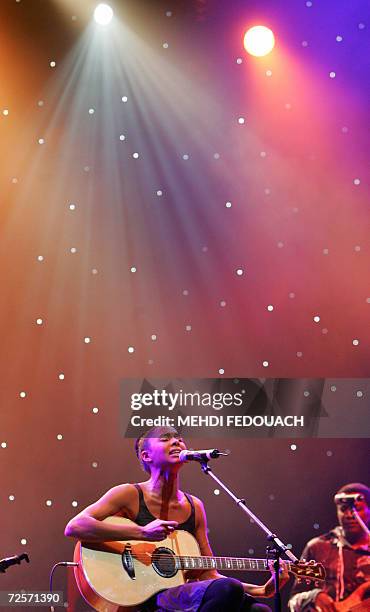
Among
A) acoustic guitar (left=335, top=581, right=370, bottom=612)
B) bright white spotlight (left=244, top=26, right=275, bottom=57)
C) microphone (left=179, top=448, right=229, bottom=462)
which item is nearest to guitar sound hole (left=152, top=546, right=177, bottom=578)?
microphone (left=179, top=448, right=229, bottom=462)

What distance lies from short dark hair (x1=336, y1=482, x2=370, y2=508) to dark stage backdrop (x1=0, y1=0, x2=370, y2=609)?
4 cm

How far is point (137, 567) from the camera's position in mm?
3754

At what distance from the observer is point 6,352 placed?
4965 millimetres

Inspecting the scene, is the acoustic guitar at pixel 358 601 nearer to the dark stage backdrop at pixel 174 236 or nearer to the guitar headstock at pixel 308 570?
the dark stage backdrop at pixel 174 236

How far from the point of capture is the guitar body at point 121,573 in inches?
143

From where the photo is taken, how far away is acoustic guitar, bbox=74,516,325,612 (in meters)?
3.64

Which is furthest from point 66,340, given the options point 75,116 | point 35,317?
point 75,116

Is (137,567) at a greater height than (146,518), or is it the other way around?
(146,518)

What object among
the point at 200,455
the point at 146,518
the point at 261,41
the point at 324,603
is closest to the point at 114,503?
the point at 146,518

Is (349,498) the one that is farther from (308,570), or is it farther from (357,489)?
(308,570)

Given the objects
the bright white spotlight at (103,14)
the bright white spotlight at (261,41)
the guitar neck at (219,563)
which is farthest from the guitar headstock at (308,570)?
the bright white spotlight at (103,14)

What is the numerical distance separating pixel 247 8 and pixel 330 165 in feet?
3.70

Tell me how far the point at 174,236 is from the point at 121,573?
2.09m

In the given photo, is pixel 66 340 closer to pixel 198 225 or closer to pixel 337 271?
pixel 198 225
